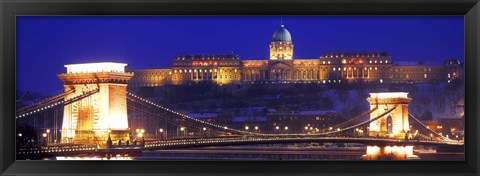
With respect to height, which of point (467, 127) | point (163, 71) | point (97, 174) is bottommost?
point (97, 174)

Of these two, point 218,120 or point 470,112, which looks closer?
point 470,112

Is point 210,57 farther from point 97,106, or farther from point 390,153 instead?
point 390,153

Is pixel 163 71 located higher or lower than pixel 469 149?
higher

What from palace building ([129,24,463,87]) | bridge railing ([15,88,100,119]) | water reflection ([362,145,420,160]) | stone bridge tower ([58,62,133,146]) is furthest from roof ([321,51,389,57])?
bridge railing ([15,88,100,119])

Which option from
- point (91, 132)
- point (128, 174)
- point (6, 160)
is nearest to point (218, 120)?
point (91, 132)
